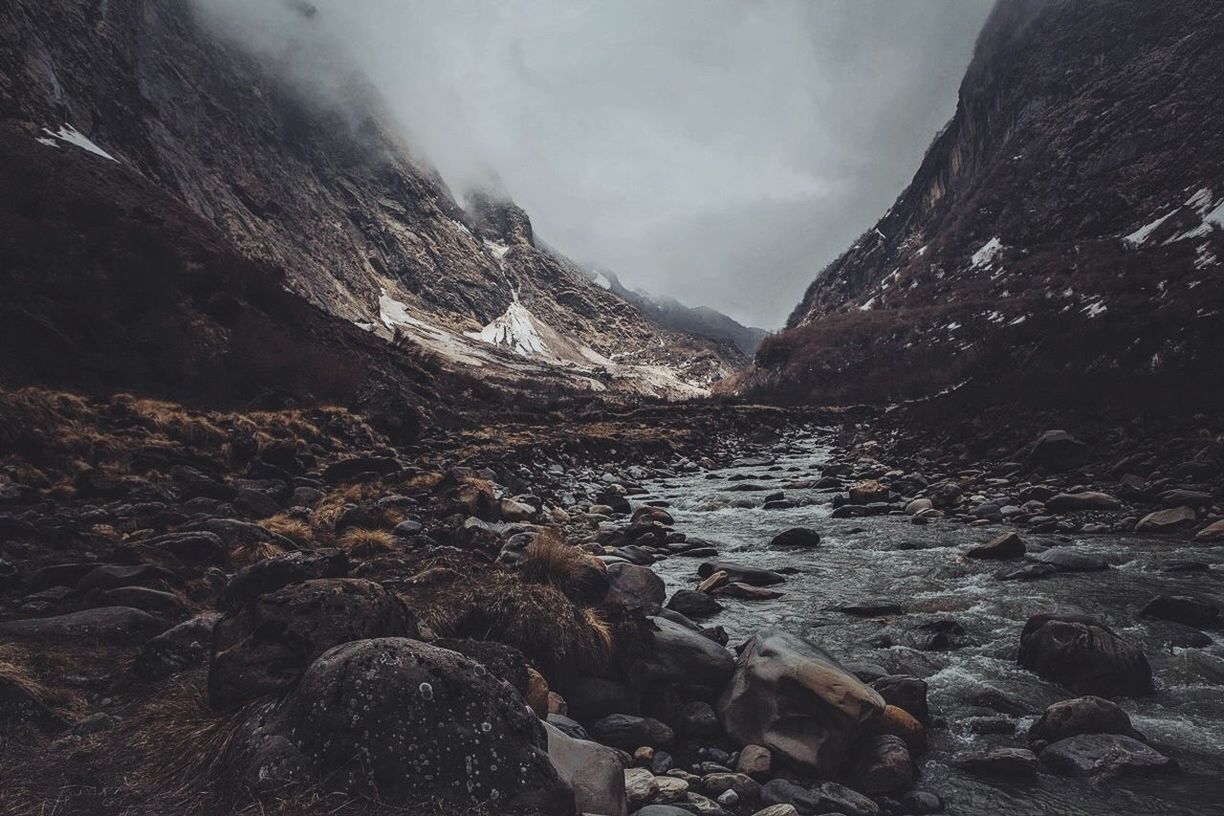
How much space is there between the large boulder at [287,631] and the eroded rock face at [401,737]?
379 mm

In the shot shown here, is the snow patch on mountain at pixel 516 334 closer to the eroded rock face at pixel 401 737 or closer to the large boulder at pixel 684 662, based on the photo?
the large boulder at pixel 684 662

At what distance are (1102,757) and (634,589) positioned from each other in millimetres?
4027

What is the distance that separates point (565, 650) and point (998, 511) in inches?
414

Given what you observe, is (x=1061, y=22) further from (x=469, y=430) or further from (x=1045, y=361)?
(x=469, y=430)

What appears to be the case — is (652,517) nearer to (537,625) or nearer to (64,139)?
(537,625)

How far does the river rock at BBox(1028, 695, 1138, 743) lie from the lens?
431cm

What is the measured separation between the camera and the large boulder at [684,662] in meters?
5.07

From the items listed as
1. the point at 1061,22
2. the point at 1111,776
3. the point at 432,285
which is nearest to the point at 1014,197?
the point at 1061,22

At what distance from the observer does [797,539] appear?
11344 millimetres

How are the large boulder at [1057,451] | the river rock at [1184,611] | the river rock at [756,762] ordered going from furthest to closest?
the large boulder at [1057,451] < the river rock at [1184,611] < the river rock at [756,762]

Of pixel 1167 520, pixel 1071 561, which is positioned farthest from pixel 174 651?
pixel 1167 520

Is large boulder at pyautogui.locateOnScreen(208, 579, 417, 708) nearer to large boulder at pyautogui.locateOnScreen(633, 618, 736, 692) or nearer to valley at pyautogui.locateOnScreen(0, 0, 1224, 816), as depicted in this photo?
valley at pyautogui.locateOnScreen(0, 0, 1224, 816)

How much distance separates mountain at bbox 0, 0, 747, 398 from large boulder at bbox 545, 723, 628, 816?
1581 cm

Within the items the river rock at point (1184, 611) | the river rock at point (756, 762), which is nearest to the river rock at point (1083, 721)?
the river rock at point (756, 762)
